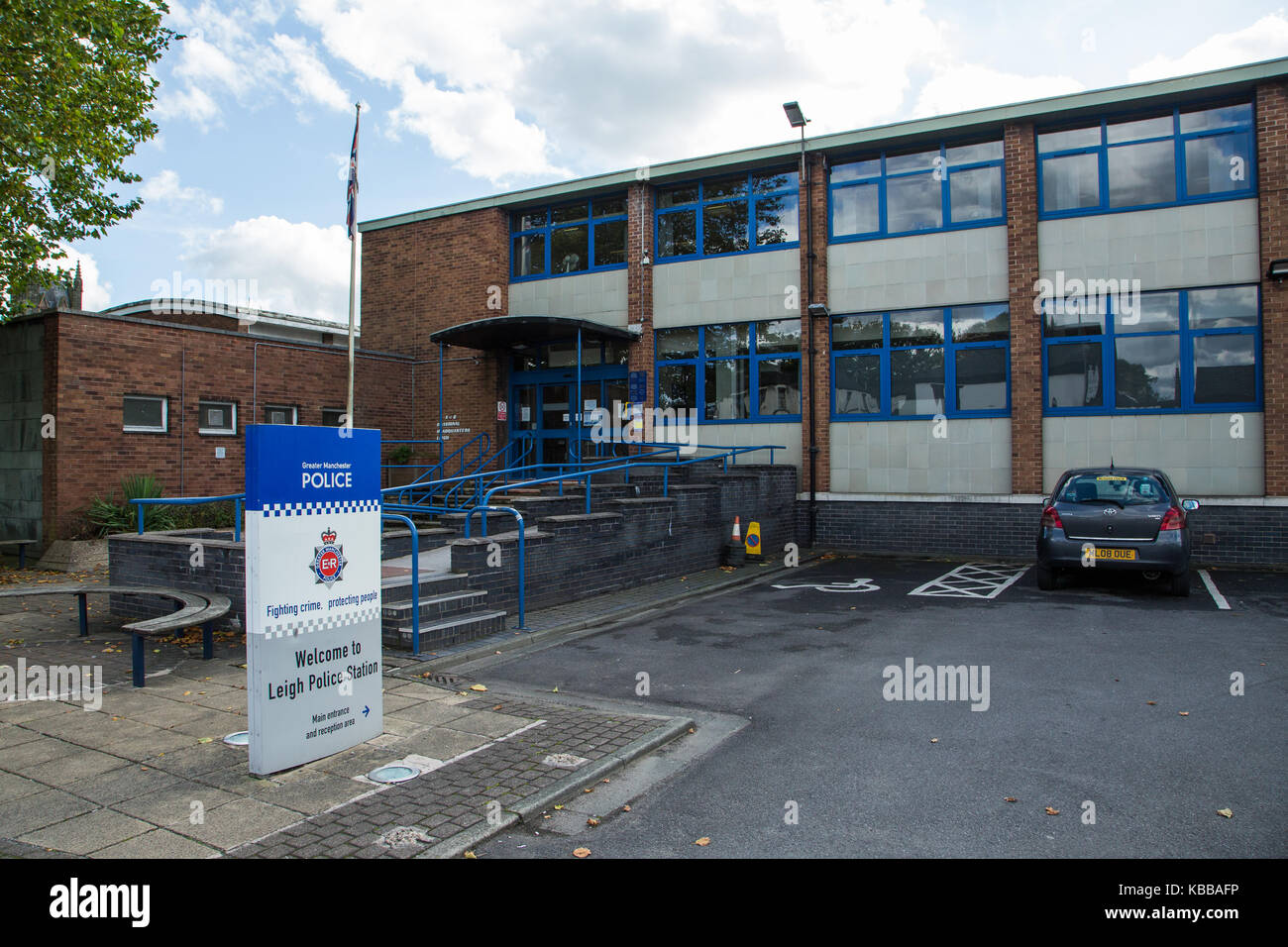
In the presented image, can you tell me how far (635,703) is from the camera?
251 inches

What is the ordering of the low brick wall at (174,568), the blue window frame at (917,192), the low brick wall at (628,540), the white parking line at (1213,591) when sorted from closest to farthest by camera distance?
the low brick wall at (174,568) < the low brick wall at (628,540) < the white parking line at (1213,591) < the blue window frame at (917,192)

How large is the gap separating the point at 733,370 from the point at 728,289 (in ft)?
5.34

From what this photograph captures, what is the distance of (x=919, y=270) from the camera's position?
1619 cm

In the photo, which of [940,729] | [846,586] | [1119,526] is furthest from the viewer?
[846,586]

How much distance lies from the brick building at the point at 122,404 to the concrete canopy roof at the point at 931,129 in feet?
20.5

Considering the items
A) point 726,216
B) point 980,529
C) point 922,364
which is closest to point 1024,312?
point 922,364

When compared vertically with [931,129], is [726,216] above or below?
below

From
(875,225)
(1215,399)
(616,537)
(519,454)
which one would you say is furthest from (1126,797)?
(519,454)

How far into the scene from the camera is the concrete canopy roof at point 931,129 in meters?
14.1

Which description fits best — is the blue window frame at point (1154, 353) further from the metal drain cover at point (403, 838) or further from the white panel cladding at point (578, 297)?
the metal drain cover at point (403, 838)

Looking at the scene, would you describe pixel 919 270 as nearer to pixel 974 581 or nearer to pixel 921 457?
pixel 921 457

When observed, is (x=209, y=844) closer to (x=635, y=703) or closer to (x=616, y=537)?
(x=635, y=703)

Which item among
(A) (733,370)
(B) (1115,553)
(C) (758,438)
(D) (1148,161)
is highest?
(D) (1148,161)

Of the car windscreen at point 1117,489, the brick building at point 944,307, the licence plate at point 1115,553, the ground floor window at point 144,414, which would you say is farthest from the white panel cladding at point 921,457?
the ground floor window at point 144,414
